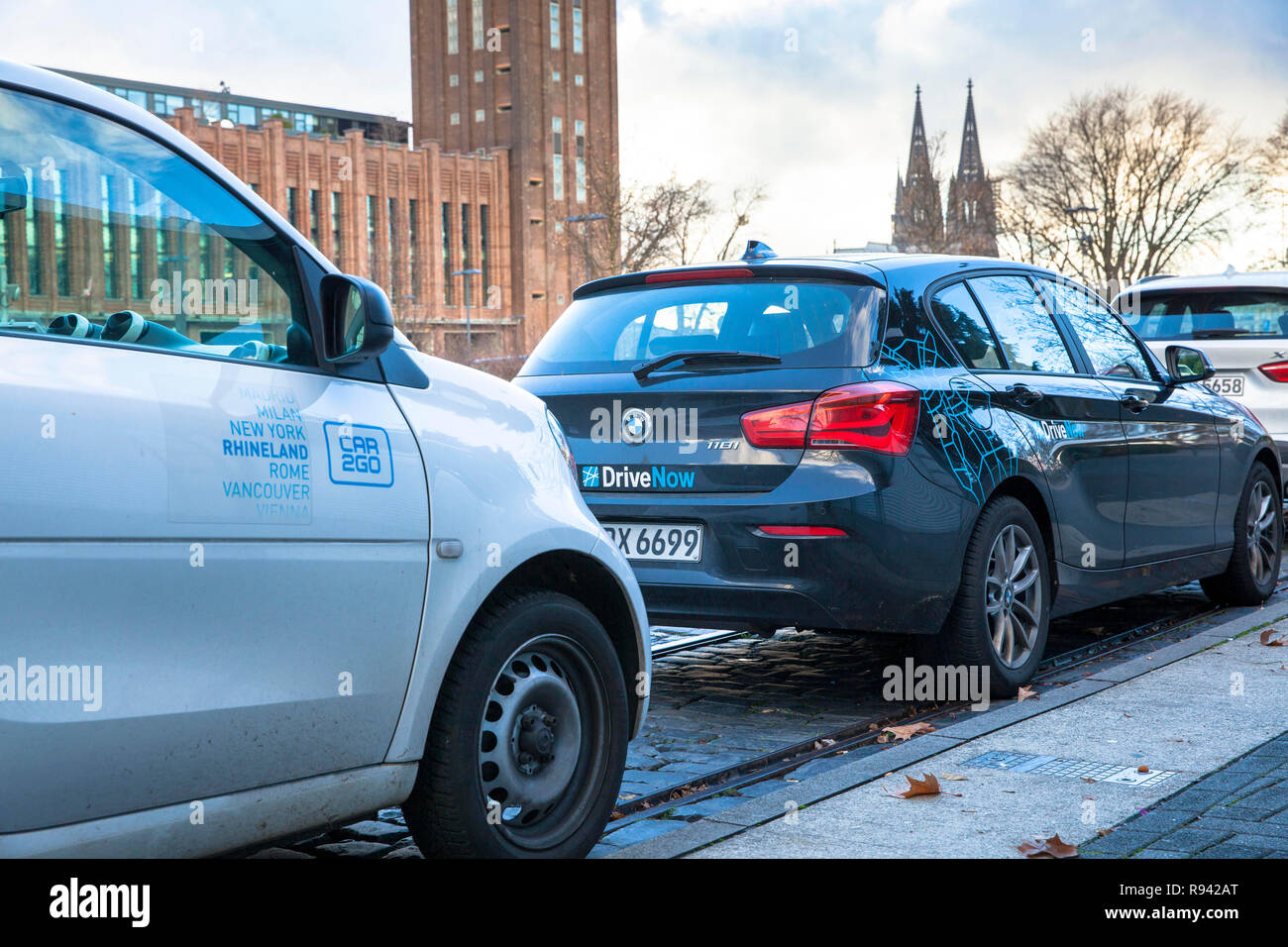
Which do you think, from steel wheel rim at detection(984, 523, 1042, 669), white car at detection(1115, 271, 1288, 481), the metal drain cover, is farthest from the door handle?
white car at detection(1115, 271, 1288, 481)

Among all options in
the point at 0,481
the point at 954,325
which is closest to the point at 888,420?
the point at 954,325

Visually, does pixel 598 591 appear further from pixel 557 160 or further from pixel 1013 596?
pixel 557 160

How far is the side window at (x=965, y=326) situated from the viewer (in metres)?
5.91

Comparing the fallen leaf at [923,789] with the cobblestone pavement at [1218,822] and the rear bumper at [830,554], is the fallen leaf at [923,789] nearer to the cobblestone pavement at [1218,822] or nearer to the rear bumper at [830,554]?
the cobblestone pavement at [1218,822]

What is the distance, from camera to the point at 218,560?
2.87 metres

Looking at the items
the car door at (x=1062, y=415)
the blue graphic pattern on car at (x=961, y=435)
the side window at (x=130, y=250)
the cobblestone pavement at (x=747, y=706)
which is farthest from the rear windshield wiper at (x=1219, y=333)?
the side window at (x=130, y=250)

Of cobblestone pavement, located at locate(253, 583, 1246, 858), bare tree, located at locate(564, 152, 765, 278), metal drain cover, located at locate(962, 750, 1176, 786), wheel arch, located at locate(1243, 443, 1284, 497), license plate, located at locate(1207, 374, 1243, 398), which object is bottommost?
cobblestone pavement, located at locate(253, 583, 1246, 858)

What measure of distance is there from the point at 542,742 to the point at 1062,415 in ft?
11.3

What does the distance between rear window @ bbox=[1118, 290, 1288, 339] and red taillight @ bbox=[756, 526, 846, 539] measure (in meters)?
6.58

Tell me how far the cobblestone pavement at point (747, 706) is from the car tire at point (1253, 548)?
194mm

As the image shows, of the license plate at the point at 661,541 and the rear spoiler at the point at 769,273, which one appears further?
the rear spoiler at the point at 769,273

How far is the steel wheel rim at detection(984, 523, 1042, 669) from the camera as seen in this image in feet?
19.2

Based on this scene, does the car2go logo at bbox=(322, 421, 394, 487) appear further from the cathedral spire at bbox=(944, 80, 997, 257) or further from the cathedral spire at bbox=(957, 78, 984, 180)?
the cathedral spire at bbox=(957, 78, 984, 180)
